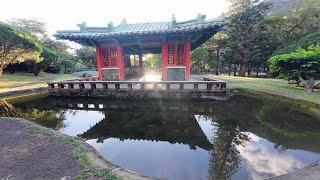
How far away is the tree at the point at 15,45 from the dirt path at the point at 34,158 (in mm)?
17265

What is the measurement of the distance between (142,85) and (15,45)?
50.7 ft

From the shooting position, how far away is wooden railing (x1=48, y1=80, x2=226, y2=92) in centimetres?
1405

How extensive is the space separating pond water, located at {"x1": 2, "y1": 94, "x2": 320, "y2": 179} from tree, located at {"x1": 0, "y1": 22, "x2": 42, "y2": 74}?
425 inches

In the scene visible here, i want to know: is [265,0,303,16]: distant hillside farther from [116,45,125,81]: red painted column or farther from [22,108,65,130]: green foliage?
[22,108,65,130]: green foliage

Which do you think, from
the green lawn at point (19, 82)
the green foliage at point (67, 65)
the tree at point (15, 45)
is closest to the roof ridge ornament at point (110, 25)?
the green lawn at point (19, 82)

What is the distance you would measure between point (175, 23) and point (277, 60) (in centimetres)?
769

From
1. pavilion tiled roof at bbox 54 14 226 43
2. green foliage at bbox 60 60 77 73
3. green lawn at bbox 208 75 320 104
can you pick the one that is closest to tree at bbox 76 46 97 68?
green foliage at bbox 60 60 77 73

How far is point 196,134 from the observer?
7828 mm

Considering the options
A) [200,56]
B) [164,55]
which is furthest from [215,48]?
[164,55]

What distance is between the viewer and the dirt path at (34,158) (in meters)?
4.44

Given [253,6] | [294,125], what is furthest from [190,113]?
[253,6]

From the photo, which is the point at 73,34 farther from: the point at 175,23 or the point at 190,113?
the point at 190,113

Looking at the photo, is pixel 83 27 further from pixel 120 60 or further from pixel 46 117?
pixel 46 117

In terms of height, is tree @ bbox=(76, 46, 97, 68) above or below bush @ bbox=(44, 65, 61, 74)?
above
